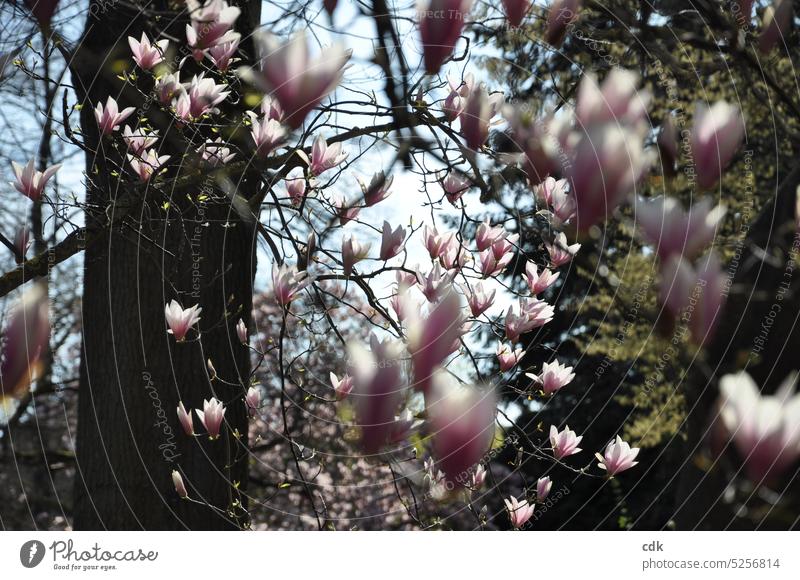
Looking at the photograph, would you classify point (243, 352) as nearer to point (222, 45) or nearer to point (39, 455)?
point (222, 45)

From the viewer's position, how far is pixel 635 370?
7.46 metres

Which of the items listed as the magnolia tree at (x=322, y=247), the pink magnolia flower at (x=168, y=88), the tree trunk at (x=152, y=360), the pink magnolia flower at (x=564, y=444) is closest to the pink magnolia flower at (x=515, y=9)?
the magnolia tree at (x=322, y=247)

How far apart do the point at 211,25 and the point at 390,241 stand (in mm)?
664

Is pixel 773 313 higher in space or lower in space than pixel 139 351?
lower

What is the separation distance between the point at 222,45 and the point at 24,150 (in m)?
1.49

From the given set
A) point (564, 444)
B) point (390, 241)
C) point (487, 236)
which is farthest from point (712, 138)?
point (564, 444)

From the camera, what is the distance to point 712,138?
59.5 inches

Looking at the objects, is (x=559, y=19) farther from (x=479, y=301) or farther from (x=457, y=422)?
(x=457, y=422)

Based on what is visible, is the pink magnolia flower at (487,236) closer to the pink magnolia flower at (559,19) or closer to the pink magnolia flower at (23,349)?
the pink magnolia flower at (559,19)

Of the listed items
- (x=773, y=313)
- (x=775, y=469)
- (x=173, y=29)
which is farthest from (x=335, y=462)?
(x=775, y=469)

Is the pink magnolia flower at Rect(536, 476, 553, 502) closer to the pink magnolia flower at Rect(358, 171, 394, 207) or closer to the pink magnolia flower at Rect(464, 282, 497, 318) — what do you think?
the pink magnolia flower at Rect(464, 282, 497, 318)

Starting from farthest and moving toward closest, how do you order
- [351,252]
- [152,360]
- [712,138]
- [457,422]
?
[152,360] → [351,252] → [712,138] → [457,422]

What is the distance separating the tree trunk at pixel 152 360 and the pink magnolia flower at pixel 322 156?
0.74 m

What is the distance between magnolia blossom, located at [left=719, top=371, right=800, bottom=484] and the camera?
1374 millimetres
